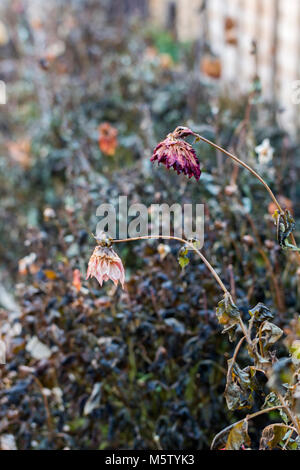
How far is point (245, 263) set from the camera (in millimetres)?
1946

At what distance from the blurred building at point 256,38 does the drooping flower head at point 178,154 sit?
102 inches

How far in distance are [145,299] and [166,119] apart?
2.02 m

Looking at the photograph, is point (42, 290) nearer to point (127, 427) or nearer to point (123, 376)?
point (123, 376)

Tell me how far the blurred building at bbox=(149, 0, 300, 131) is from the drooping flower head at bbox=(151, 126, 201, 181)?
2582mm

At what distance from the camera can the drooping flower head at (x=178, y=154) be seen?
114 centimetres

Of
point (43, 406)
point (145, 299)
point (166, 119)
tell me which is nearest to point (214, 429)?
point (145, 299)

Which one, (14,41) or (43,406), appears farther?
(14,41)

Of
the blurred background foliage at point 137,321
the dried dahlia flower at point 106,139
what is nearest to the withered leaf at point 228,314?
the blurred background foliage at point 137,321
